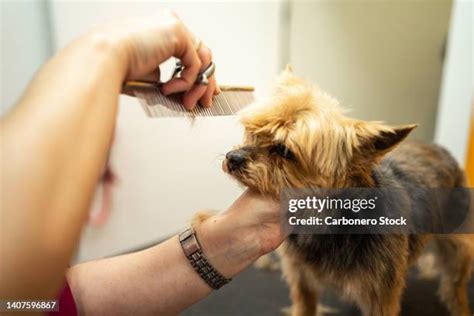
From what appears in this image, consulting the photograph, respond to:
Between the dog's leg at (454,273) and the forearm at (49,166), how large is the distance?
66 centimetres

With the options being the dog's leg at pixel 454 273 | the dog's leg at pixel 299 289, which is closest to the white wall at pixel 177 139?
the dog's leg at pixel 299 289

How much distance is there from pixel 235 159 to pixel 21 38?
558mm

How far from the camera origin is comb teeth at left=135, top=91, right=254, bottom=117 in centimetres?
53

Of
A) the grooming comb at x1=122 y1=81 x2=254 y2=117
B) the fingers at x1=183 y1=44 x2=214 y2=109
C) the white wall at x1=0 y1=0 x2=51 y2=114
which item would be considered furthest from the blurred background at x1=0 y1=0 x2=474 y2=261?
the fingers at x1=183 y1=44 x2=214 y2=109

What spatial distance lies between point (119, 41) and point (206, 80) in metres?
0.17

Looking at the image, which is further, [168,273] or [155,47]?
[168,273]

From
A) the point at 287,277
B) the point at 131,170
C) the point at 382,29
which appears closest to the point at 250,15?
the point at 382,29

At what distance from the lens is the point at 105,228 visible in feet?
3.25

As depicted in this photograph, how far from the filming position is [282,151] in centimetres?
68

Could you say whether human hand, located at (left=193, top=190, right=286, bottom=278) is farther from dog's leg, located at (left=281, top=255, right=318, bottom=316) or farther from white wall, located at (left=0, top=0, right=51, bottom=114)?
white wall, located at (left=0, top=0, right=51, bottom=114)

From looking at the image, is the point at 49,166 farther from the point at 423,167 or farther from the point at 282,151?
the point at 423,167

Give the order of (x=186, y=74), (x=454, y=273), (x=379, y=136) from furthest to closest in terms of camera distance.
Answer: (x=454, y=273) → (x=379, y=136) → (x=186, y=74)

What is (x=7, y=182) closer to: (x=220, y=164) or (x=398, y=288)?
(x=220, y=164)

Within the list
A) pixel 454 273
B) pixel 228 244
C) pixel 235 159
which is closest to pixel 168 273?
pixel 228 244
